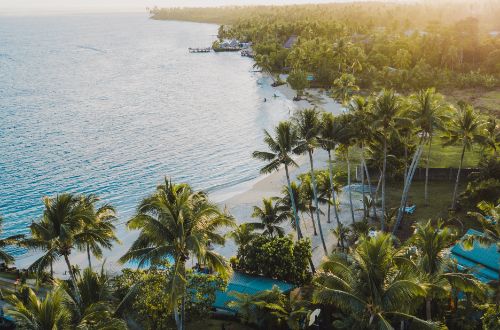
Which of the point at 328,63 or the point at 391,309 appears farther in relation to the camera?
the point at 328,63

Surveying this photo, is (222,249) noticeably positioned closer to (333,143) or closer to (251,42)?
(333,143)

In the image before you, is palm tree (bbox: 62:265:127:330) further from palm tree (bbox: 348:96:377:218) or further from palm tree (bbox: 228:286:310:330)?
palm tree (bbox: 348:96:377:218)

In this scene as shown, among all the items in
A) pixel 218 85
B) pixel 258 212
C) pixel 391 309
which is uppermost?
pixel 391 309

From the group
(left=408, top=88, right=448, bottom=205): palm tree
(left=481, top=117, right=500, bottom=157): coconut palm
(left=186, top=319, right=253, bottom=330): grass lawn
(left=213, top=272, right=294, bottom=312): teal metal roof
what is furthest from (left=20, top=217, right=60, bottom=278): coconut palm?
(left=481, top=117, right=500, bottom=157): coconut palm

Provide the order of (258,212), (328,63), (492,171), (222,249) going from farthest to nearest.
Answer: (328,63) < (492,171) < (222,249) < (258,212)

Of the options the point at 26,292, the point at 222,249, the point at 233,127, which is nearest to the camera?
the point at 26,292

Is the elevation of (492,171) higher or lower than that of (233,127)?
higher

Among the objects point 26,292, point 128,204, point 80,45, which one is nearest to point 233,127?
point 128,204

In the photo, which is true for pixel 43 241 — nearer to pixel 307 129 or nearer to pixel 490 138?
pixel 307 129
